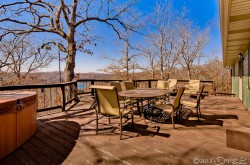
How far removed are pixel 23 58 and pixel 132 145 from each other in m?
14.0

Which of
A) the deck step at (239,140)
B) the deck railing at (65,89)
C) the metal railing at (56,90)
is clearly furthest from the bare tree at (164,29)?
the deck step at (239,140)

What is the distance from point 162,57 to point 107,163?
1272 cm

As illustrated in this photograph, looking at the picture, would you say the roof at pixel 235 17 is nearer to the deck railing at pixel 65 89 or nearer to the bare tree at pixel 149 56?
A: the deck railing at pixel 65 89

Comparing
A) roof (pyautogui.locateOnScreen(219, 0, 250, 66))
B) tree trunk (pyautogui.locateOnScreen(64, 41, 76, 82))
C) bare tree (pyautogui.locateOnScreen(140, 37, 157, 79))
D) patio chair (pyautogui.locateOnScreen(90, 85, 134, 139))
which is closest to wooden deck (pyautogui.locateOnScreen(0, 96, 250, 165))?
patio chair (pyautogui.locateOnScreen(90, 85, 134, 139))

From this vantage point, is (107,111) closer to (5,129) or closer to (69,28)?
(5,129)

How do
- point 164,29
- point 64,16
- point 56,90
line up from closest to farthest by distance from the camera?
point 56,90 → point 64,16 → point 164,29

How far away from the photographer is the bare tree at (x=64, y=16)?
695 centimetres

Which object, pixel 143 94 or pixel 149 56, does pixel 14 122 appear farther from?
pixel 149 56

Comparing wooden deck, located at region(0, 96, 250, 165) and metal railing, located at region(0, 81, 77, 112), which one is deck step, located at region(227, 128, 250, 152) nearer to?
wooden deck, located at region(0, 96, 250, 165)

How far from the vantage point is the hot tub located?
6.59 feet

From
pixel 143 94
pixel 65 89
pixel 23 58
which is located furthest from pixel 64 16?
pixel 23 58

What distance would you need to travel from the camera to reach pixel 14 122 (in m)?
2.20

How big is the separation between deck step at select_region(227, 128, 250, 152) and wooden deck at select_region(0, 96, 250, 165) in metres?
0.08

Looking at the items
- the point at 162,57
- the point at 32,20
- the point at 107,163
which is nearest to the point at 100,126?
the point at 107,163
